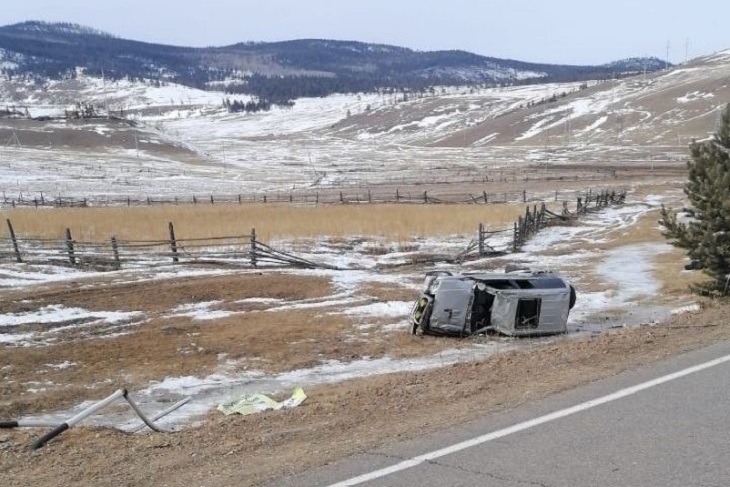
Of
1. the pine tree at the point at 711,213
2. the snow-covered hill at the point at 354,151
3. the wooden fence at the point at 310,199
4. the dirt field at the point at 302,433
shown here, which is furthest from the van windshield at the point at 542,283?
the snow-covered hill at the point at 354,151

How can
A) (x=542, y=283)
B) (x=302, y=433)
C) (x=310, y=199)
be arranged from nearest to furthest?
(x=302, y=433) < (x=542, y=283) < (x=310, y=199)

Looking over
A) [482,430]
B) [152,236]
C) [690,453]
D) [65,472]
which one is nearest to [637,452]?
[690,453]

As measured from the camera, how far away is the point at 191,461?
20.1 ft

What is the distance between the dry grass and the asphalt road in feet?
83.9

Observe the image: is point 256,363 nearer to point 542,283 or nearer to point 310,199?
point 542,283

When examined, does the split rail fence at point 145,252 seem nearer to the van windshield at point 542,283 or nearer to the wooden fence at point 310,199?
the van windshield at point 542,283

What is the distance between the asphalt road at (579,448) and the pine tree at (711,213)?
353 inches

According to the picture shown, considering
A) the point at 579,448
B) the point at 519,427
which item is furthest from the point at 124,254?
the point at 579,448

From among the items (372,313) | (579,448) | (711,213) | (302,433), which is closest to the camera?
(579,448)

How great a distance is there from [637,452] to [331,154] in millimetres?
137417

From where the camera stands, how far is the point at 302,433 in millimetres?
6805

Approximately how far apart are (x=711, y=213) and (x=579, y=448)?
11.6 meters

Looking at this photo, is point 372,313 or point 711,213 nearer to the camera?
point 711,213

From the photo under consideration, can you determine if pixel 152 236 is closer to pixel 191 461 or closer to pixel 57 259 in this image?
pixel 57 259
